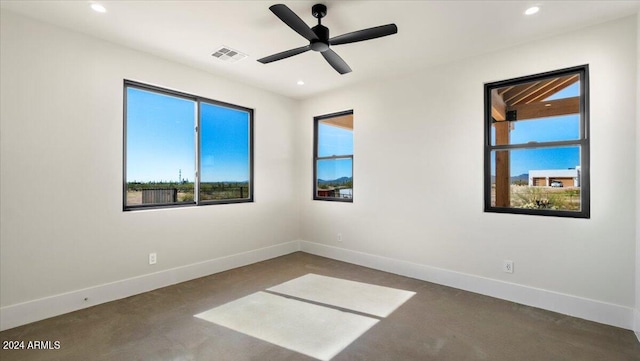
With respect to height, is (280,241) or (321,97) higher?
(321,97)

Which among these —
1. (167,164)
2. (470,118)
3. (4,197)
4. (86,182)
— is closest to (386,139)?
(470,118)

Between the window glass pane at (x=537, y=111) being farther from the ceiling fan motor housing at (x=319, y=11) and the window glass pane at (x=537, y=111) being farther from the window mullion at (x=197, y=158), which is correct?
the window mullion at (x=197, y=158)

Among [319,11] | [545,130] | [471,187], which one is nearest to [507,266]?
[471,187]

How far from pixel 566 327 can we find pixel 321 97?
4290 mm

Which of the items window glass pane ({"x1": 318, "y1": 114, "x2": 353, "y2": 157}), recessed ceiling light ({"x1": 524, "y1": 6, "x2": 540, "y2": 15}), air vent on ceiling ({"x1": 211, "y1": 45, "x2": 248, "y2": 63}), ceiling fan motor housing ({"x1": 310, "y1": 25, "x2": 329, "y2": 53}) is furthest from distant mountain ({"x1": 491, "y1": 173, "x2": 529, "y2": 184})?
air vent on ceiling ({"x1": 211, "y1": 45, "x2": 248, "y2": 63})

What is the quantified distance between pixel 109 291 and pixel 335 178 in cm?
338

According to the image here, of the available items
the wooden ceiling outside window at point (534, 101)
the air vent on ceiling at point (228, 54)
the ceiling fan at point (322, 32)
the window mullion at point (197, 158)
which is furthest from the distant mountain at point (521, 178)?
the window mullion at point (197, 158)

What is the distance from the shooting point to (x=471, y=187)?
3.51m

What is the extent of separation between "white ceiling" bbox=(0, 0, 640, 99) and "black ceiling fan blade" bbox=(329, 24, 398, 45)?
0.23 m

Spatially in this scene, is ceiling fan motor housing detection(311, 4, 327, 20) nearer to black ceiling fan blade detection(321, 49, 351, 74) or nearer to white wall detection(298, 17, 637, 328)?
black ceiling fan blade detection(321, 49, 351, 74)

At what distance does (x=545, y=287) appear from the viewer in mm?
3012

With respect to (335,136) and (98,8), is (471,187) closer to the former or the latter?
(335,136)

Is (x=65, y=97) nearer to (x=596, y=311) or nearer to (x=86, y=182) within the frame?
(x=86, y=182)

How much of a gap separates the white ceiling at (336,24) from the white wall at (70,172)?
0.80 ft
